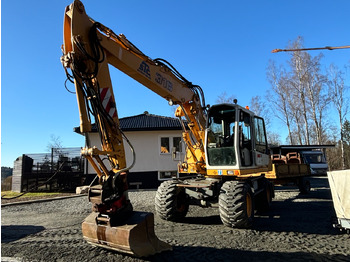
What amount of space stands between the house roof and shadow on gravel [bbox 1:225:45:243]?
9124 millimetres

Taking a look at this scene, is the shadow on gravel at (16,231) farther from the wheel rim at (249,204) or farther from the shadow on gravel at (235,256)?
the wheel rim at (249,204)

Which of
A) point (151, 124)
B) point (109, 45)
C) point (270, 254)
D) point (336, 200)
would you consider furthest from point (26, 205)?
point (336, 200)

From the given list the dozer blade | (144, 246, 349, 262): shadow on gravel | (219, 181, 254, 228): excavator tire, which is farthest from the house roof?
(144, 246, 349, 262): shadow on gravel

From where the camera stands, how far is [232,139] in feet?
23.3

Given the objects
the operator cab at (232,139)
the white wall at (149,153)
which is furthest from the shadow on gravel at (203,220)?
the white wall at (149,153)

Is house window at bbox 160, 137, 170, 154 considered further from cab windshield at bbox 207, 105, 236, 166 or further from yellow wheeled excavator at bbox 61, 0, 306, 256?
cab windshield at bbox 207, 105, 236, 166

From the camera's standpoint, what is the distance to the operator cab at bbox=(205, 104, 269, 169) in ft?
22.2

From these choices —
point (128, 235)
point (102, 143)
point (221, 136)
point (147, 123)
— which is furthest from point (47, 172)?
point (128, 235)

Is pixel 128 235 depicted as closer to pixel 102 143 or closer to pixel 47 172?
pixel 102 143

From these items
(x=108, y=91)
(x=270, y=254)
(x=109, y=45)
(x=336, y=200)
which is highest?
(x=109, y=45)

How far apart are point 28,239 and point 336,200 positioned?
272 inches

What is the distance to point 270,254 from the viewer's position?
450 centimetres

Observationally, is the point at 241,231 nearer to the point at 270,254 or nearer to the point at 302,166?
the point at 270,254

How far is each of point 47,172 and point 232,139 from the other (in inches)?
546
